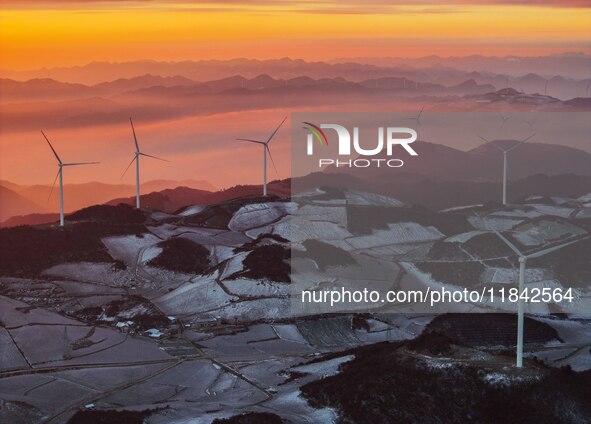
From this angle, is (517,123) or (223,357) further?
(517,123)

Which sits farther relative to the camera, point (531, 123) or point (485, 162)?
point (531, 123)

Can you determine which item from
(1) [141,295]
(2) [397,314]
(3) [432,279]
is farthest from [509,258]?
(1) [141,295]

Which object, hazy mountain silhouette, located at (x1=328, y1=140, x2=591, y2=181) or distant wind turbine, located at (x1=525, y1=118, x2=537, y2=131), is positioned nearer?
hazy mountain silhouette, located at (x1=328, y1=140, x2=591, y2=181)

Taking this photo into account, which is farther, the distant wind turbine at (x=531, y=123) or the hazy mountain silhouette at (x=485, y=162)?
the distant wind turbine at (x=531, y=123)

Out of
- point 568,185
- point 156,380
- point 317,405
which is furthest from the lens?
point 568,185

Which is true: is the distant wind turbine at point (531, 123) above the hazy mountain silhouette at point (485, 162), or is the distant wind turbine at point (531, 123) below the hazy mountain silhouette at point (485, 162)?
above

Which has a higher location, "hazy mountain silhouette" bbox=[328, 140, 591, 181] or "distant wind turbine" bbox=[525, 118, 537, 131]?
"distant wind turbine" bbox=[525, 118, 537, 131]

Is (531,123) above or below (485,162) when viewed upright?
above

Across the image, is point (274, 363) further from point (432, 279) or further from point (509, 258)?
point (509, 258)

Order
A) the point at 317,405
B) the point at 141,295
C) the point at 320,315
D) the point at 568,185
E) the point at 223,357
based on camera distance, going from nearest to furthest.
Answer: the point at 317,405, the point at 223,357, the point at 320,315, the point at 141,295, the point at 568,185
